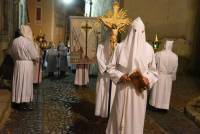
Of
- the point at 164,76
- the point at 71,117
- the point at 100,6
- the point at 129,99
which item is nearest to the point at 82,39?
the point at 164,76

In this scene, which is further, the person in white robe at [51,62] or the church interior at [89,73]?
the person in white robe at [51,62]

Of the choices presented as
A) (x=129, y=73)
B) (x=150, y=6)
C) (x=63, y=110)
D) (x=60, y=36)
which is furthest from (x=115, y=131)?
(x=60, y=36)

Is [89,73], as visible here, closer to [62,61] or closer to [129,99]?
[62,61]

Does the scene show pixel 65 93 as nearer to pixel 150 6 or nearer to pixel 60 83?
pixel 60 83

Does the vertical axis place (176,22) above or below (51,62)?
above

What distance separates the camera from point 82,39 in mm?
12641

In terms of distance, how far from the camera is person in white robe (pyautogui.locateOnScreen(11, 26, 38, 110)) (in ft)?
27.2

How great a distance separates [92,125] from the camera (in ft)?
25.3

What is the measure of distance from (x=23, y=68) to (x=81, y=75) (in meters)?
4.54

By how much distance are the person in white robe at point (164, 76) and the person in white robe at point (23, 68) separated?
316cm

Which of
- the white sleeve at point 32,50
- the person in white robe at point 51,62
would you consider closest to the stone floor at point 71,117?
the white sleeve at point 32,50

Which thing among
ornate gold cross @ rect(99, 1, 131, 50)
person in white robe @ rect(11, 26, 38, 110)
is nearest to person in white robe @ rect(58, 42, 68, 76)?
person in white robe @ rect(11, 26, 38, 110)

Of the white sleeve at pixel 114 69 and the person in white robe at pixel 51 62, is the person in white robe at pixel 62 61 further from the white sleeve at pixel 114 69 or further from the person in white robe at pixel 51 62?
the white sleeve at pixel 114 69

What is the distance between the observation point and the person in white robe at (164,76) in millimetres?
9305
